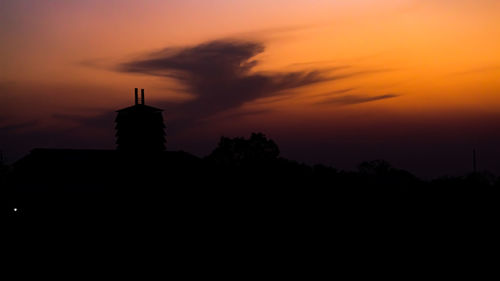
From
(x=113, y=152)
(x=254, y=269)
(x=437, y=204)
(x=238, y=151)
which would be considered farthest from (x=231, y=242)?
(x=238, y=151)

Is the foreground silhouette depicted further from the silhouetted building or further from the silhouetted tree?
the silhouetted tree

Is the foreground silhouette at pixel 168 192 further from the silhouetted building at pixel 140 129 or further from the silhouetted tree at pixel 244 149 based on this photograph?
the silhouetted tree at pixel 244 149

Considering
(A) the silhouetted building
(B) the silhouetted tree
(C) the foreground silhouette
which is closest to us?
(C) the foreground silhouette

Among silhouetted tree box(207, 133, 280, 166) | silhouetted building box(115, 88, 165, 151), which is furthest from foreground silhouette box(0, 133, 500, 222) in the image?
silhouetted tree box(207, 133, 280, 166)

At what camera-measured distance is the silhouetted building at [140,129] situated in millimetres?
48375

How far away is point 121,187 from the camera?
122 ft

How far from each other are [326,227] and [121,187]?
1512 centimetres

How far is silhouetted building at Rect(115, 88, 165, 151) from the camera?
4838 cm

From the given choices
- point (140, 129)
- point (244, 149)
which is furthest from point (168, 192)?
point (244, 149)

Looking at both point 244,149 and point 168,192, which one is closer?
point 168,192

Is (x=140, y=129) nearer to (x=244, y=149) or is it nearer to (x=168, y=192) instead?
(x=168, y=192)

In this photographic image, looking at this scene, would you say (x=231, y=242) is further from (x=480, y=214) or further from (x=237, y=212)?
(x=480, y=214)

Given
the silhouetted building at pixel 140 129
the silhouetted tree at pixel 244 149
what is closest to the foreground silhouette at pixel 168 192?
the silhouetted building at pixel 140 129

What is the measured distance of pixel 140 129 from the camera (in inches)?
1918
